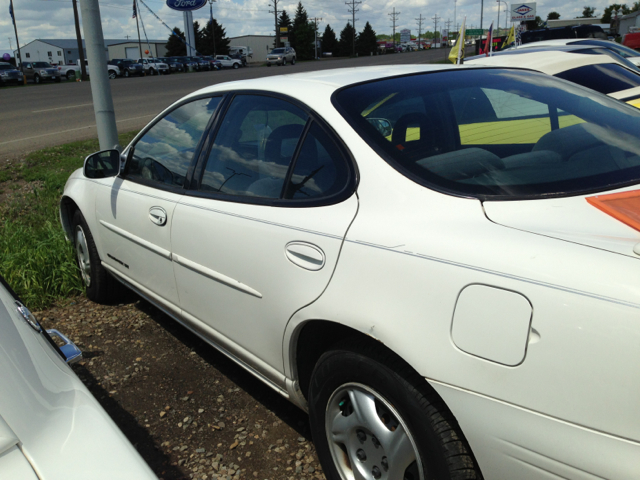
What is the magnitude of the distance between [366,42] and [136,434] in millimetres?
104353

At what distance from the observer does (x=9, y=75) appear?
37.3 meters

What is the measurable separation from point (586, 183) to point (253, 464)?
179cm

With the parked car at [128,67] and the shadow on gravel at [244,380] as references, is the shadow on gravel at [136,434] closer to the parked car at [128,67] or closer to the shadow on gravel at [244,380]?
the shadow on gravel at [244,380]

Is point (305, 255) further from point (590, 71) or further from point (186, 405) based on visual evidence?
point (590, 71)

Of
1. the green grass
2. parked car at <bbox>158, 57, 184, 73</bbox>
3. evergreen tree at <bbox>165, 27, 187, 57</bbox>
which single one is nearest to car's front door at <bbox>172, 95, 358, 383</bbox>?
the green grass

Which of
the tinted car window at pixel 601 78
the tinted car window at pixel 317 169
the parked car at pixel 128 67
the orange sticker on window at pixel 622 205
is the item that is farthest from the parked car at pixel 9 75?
the orange sticker on window at pixel 622 205

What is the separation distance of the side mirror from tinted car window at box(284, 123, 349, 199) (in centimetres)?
159

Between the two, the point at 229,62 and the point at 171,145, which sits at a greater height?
the point at 229,62

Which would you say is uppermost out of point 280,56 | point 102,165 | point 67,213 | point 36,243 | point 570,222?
point 280,56

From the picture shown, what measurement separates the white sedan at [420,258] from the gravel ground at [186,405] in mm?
397

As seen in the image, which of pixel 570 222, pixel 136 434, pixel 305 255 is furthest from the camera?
pixel 136 434

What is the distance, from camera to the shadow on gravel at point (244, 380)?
2.81 metres

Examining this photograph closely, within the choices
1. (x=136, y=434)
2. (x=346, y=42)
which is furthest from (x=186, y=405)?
(x=346, y=42)

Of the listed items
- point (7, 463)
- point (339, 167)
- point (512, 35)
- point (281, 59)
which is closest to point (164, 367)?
point (339, 167)
